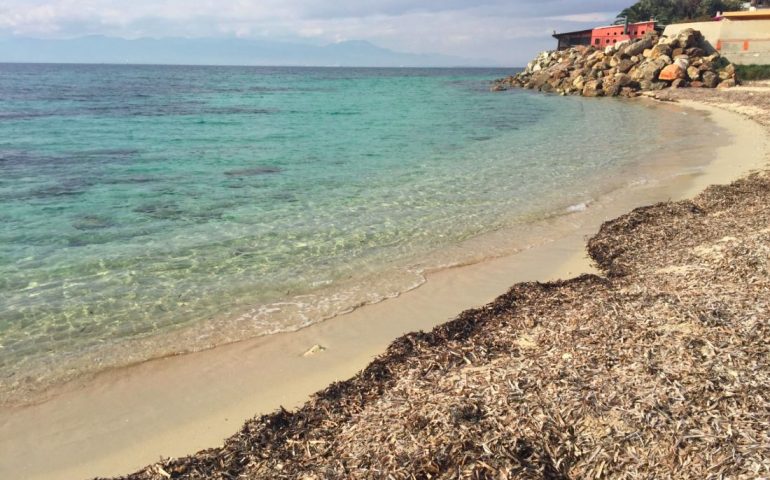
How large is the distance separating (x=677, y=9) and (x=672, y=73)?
43.7 m

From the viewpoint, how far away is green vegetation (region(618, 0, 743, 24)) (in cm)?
7931

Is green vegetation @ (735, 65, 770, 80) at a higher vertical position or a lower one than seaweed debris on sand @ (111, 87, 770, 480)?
higher

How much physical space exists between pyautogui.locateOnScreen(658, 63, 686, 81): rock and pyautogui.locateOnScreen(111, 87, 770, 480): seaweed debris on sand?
52010 millimetres

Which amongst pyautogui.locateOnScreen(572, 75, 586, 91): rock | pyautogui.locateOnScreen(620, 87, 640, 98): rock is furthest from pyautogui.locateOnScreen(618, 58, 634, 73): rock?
pyautogui.locateOnScreen(620, 87, 640, 98): rock

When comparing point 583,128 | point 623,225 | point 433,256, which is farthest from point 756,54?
point 433,256

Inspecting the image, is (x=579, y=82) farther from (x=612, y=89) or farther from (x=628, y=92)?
(x=628, y=92)

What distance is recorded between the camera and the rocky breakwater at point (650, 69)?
49.4 meters

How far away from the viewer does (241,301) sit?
27.1 feet

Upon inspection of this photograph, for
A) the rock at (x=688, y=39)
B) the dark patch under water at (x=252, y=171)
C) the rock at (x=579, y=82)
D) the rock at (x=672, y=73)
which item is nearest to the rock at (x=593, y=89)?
the rock at (x=579, y=82)

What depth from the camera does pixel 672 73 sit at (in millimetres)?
50344

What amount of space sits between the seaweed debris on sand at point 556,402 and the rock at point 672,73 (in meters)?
52.0

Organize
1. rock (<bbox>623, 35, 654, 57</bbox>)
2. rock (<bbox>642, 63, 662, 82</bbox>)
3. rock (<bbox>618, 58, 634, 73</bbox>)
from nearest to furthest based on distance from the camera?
rock (<bbox>642, 63, 662, 82</bbox>)
rock (<bbox>618, 58, 634, 73</bbox>)
rock (<bbox>623, 35, 654, 57</bbox>)

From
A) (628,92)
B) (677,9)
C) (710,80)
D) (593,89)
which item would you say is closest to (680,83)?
(710,80)

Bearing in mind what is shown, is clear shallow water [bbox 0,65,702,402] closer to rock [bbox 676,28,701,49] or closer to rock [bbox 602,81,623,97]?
rock [bbox 602,81,623,97]
